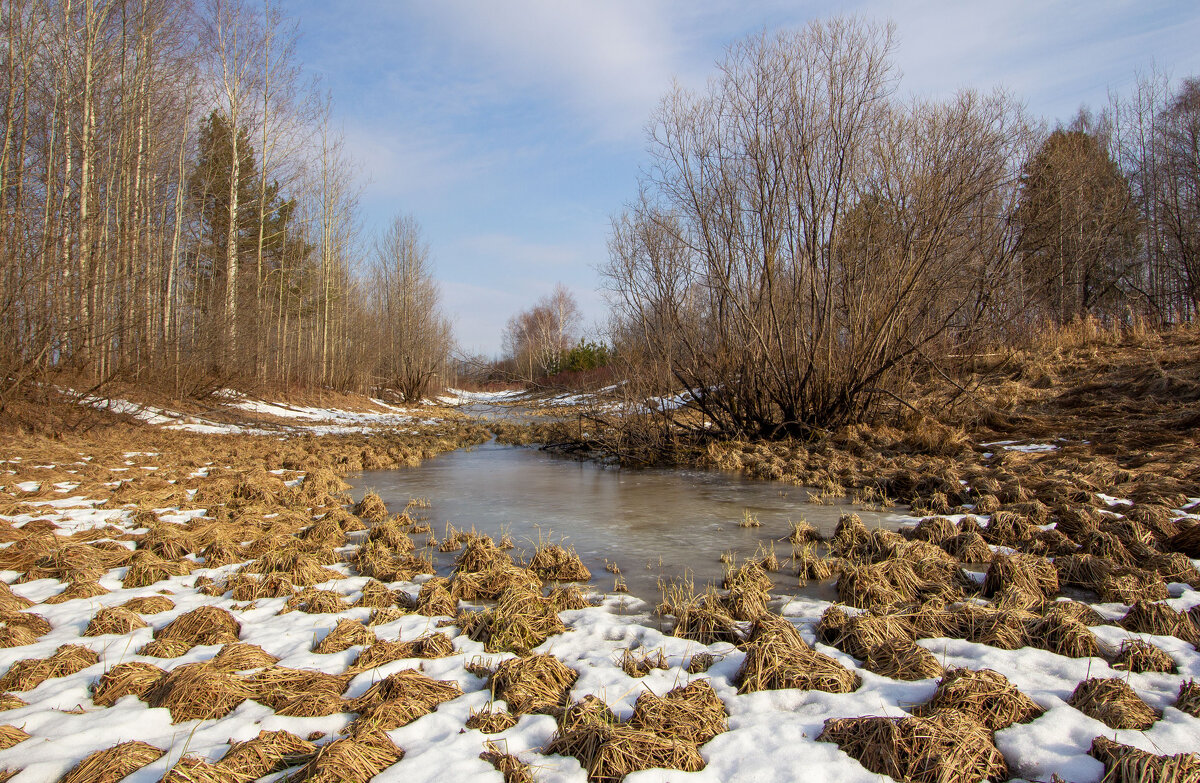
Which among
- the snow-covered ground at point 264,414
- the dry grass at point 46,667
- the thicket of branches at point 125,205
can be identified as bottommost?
the dry grass at point 46,667

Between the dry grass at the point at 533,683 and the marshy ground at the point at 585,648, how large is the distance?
0.04ft

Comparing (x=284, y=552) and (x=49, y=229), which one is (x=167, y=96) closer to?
(x=49, y=229)

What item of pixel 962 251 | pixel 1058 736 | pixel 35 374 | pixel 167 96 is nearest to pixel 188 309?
pixel 167 96

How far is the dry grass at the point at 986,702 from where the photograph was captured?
9.29 ft

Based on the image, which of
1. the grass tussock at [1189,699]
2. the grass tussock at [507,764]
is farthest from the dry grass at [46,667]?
the grass tussock at [1189,699]

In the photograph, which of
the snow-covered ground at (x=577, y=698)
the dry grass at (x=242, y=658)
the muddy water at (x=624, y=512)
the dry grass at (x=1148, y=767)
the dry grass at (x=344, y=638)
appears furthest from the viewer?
the muddy water at (x=624, y=512)

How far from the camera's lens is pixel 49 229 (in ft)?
37.6

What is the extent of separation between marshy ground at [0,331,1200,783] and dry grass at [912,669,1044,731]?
0.01 meters

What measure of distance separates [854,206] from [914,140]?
148cm

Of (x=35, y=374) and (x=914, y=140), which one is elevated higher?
(x=914, y=140)

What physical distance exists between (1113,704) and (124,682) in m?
4.67

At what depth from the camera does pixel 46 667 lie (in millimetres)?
3361

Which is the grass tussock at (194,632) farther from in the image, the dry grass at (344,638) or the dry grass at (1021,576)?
the dry grass at (1021,576)

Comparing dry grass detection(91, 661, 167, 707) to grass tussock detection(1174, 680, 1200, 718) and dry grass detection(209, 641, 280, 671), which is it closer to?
dry grass detection(209, 641, 280, 671)
